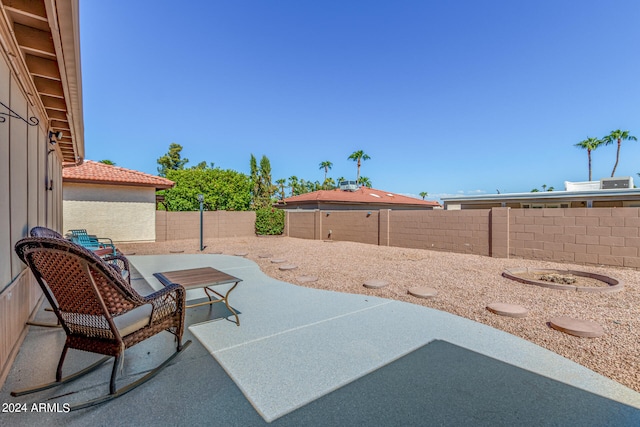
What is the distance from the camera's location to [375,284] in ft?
18.6

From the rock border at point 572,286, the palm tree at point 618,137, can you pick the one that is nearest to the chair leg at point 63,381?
the rock border at point 572,286

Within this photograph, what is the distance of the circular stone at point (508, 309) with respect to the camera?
13.1 feet

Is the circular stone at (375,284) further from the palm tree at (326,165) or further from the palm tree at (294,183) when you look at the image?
the palm tree at (326,165)

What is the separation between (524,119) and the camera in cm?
1859

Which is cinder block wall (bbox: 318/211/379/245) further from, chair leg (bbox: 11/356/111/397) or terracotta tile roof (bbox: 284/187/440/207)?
chair leg (bbox: 11/356/111/397)

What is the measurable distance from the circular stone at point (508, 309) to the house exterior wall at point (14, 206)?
5.32 meters

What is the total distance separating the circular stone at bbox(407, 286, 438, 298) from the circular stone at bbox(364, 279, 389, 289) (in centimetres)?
55

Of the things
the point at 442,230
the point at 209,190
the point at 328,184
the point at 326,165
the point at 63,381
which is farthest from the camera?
the point at 326,165

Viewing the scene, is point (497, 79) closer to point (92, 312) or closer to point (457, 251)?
point (457, 251)

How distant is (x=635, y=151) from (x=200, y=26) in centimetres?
4087

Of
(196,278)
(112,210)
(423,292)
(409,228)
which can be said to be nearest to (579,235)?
(409,228)

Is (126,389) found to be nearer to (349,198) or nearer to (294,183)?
(349,198)

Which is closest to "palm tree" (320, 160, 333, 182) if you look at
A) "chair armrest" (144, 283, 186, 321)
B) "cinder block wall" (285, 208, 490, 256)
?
"cinder block wall" (285, 208, 490, 256)

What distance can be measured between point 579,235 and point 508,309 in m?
5.35
